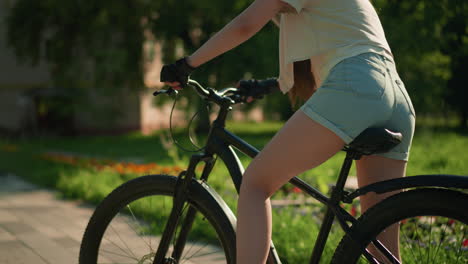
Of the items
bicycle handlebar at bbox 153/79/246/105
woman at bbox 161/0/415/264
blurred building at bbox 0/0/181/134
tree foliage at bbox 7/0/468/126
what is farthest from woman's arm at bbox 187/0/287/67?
blurred building at bbox 0/0/181/134

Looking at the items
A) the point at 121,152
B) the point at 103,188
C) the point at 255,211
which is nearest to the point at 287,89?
the point at 255,211

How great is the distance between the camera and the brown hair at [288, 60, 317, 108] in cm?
240

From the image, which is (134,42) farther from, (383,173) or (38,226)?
(383,173)

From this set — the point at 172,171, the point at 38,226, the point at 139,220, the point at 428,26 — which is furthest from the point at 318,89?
the point at 172,171

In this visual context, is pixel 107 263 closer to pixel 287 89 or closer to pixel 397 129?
pixel 287 89

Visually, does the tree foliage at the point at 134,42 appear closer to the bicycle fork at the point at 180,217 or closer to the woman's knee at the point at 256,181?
the bicycle fork at the point at 180,217

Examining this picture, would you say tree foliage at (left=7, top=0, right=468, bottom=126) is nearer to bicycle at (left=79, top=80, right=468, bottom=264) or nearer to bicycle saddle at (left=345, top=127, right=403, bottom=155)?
bicycle at (left=79, top=80, right=468, bottom=264)

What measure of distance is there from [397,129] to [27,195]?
5217 mm

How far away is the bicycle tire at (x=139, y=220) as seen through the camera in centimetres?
236

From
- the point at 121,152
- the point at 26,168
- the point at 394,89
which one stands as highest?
the point at 121,152

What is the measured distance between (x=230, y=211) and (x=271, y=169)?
1.15ft

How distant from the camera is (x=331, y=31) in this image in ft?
6.93

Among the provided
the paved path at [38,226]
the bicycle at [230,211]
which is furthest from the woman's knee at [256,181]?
the paved path at [38,226]

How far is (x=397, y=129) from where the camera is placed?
2.15 meters
